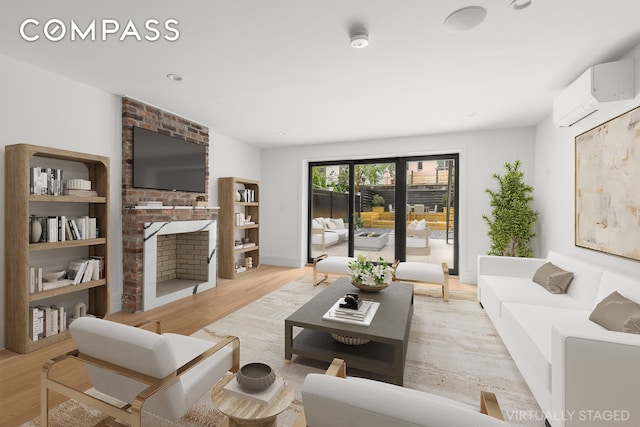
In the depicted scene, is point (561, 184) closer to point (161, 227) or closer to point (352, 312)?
point (352, 312)

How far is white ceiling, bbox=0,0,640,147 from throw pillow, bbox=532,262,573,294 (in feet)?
6.43

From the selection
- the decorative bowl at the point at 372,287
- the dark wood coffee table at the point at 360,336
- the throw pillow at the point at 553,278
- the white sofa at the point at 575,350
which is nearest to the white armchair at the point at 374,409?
the white sofa at the point at 575,350

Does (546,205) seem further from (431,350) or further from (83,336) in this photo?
(83,336)

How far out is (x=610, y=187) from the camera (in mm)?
2705

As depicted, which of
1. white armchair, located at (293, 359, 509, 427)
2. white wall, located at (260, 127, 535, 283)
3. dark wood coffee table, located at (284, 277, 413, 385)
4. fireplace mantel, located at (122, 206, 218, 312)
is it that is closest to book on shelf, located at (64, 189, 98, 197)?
fireplace mantel, located at (122, 206, 218, 312)

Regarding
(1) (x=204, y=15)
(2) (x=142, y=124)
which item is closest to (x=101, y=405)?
(1) (x=204, y=15)

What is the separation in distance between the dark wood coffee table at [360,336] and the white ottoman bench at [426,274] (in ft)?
4.56

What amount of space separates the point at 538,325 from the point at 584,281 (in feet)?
3.31

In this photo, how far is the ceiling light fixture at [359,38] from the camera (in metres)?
2.28

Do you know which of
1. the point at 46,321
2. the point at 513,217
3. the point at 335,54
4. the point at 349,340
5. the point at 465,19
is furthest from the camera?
the point at 513,217

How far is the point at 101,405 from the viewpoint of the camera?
1429 mm

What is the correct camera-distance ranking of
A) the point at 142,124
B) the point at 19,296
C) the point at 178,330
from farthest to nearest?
the point at 142,124
the point at 178,330
the point at 19,296

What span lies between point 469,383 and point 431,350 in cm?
50

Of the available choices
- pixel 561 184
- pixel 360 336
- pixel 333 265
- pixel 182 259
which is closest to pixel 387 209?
pixel 333 265
